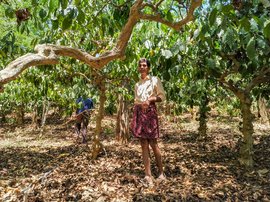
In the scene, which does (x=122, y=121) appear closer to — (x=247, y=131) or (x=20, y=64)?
(x=247, y=131)

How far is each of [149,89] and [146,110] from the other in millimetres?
272

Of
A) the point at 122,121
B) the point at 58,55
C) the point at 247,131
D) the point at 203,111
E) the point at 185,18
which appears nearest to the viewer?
the point at 58,55

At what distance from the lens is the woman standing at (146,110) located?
13.6 ft

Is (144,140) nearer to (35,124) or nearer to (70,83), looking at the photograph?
(70,83)

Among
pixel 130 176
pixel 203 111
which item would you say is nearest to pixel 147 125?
pixel 130 176

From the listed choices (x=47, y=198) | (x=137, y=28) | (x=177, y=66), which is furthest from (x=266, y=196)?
(x=137, y=28)

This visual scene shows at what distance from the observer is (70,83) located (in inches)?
247

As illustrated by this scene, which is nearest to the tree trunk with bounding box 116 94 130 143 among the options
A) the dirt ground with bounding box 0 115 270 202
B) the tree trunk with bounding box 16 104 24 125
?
the dirt ground with bounding box 0 115 270 202

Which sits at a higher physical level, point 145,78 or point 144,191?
point 145,78

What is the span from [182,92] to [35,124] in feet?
30.9

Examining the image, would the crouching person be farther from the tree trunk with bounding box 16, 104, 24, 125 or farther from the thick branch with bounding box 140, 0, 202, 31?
the tree trunk with bounding box 16, 104, 24, 125

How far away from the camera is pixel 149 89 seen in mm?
4219

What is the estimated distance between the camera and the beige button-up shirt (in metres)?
4.20

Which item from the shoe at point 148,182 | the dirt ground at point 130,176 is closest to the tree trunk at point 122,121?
the dirt ground at point 130,176
